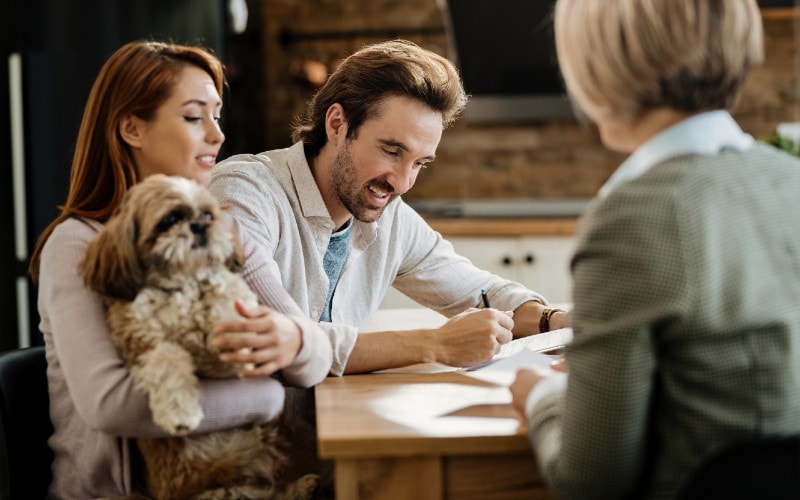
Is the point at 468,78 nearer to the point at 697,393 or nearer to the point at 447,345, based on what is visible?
the point at 447,345

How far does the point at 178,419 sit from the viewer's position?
1.20m

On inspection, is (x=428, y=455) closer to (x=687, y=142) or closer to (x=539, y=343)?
(x=687, y=142)

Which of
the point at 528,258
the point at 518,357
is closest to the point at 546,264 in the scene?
the point at 528,258

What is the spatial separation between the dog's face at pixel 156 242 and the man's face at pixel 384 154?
2.56 ft

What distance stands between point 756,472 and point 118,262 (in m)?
0.83

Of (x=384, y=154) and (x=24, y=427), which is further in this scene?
(x=384, y=154)

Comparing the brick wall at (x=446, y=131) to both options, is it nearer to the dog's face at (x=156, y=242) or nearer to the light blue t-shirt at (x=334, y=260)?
the light blue t-shirt at (x=334, y=260)

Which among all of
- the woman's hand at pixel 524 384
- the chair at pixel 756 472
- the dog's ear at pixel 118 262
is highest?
the dog's ear at pixel 118 262

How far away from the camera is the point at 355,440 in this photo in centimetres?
118

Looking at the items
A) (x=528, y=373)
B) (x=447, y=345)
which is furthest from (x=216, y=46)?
(x=528, y=373)

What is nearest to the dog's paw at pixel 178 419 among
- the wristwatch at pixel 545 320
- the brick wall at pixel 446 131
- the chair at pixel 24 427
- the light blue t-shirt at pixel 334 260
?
the chair at pixel 24 427

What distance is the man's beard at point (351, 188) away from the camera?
203cm

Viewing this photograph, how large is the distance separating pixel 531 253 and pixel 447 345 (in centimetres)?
238

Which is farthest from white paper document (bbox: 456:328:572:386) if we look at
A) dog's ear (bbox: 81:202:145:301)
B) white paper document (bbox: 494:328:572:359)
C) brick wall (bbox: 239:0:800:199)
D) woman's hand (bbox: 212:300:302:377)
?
brick wall (bbox: 239:0:800:199)
